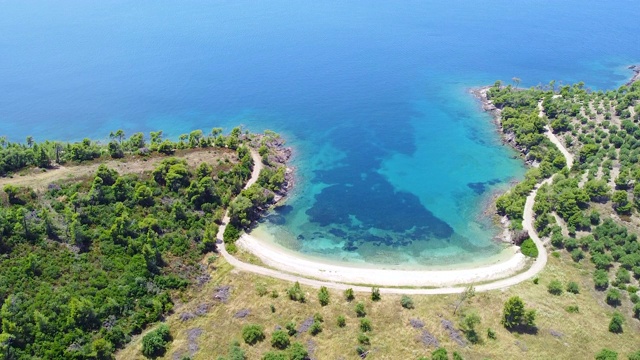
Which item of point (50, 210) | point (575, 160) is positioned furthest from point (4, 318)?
point (575, 160)

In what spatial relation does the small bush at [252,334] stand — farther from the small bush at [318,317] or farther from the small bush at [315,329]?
the small bush at [318,317]

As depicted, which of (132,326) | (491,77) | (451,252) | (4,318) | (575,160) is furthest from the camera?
(491,77)

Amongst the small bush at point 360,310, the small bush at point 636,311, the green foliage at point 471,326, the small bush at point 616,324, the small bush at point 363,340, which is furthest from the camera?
the small bush at point 636,311

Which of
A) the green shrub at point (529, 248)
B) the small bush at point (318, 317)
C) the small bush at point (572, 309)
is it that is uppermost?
the green shrub at point (529, 248)

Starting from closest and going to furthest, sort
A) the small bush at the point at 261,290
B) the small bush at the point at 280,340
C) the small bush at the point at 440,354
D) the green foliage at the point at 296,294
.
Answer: the small bush at the point at 440,354
the small bush at the point at 280,340
the green foliage at the point at 296,294
the small bush at the point at 261,290

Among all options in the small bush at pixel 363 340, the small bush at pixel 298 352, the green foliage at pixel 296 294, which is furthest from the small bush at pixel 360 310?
the small bush at pixel 298 352

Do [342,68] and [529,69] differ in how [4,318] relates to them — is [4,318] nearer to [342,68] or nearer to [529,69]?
[342,68]
